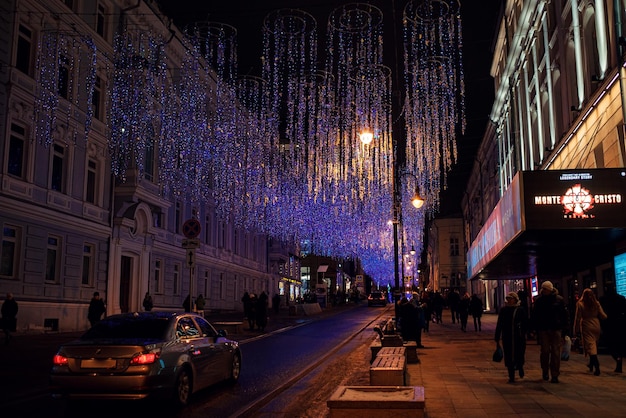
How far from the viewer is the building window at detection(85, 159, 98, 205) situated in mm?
28719

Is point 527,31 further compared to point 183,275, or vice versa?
point 183,275

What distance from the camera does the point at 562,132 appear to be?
2223 cm

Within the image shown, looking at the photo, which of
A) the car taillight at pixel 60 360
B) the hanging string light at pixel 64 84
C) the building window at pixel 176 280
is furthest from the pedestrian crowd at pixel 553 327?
the building window at pixel 176 280

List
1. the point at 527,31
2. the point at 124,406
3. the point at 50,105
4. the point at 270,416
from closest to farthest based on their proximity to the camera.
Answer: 1. the point at 270,416
2. the point at 124,406
3. the point at 50,105
4. the point at 527,31

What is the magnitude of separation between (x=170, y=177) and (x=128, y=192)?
6138 millimetres

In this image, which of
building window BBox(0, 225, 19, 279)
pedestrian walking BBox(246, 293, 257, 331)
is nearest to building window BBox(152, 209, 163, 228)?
pedestrian walking BBox(246, 293, 257, 331)

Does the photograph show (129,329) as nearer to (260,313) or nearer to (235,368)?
(235,368)

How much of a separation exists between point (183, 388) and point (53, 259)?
1819 centimetres

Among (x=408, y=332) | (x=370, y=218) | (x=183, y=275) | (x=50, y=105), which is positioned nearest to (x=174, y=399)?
(x=408, y=332)

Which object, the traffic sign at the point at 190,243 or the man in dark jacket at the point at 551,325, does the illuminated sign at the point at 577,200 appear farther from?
the traffic sign at the point at 190,243

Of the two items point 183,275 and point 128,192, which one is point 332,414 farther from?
point 183,275

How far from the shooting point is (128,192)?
30516 mm

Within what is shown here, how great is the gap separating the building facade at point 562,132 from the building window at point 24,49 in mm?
17979

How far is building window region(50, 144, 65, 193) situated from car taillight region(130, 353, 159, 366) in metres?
18.8
